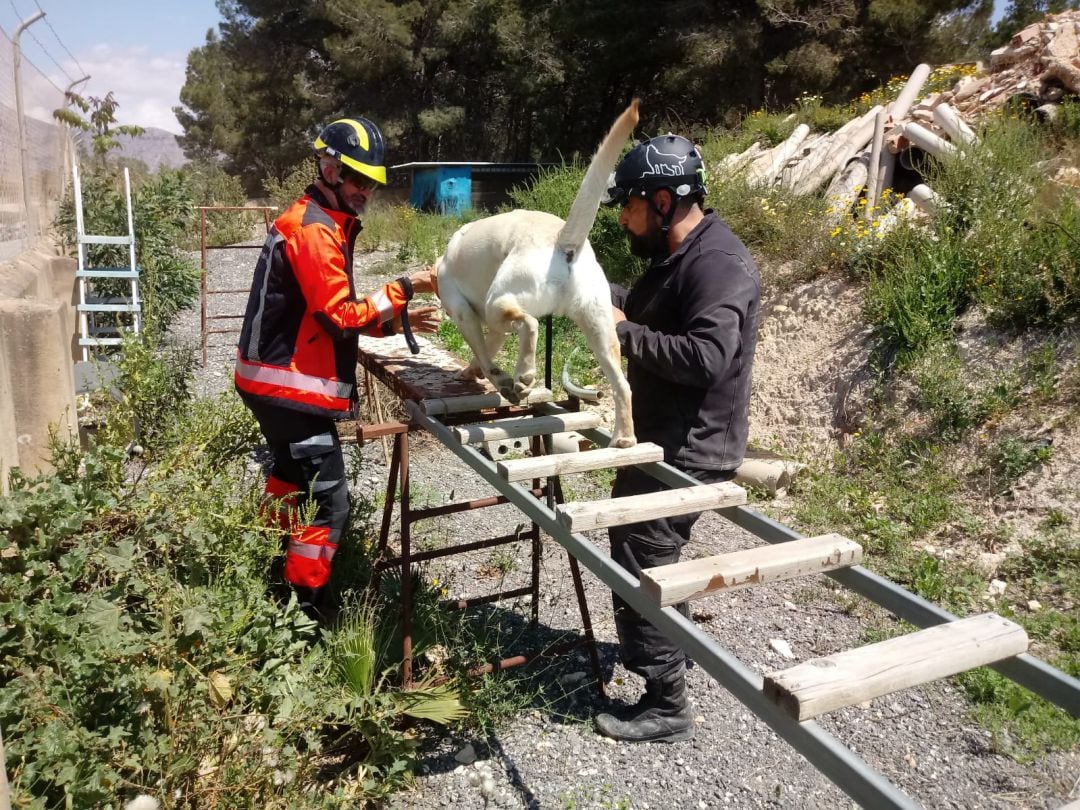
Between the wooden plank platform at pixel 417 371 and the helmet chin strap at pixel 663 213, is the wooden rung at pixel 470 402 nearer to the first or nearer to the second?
the wooden plank platform at pixel 417 371

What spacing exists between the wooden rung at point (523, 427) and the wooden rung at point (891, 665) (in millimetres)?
1524

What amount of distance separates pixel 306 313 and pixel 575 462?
125cm

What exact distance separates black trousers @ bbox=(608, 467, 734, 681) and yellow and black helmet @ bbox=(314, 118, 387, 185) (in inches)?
62.6

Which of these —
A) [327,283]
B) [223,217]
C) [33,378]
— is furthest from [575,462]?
[223,217]

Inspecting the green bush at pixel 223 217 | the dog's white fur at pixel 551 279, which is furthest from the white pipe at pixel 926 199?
the green bush at pixel 223 217

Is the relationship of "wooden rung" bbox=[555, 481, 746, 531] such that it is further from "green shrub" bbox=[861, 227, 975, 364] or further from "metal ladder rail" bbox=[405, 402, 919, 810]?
"green shrub" bbox=[861, 227, 975, 364]

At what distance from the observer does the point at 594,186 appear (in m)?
2.64

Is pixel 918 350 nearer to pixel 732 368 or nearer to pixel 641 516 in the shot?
pixel 732 368

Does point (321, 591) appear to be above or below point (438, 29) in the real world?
below

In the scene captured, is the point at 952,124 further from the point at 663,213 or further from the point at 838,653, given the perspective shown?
the point at 838,653

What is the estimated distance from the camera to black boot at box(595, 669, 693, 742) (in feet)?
10.4

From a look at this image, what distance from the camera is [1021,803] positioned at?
2838mm

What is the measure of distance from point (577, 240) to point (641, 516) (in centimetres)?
109

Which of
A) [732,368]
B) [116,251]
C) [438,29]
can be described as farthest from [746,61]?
[732,368]
